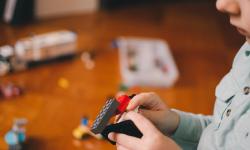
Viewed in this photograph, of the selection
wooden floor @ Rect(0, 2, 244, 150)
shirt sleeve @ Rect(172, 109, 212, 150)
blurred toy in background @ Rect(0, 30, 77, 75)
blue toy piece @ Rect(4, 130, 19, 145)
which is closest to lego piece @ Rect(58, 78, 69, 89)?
wooden floor @ Rect(0, 2, 244, 150)

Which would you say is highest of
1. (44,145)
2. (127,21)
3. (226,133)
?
(226,133)

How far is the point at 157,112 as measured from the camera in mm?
657

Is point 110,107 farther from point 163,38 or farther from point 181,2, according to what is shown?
point 181,2

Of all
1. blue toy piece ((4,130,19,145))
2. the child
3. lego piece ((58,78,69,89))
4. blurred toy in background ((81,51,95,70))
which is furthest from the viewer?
blurred toy in background ((81,51,95,70))

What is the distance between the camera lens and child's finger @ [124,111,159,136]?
57 centimetres

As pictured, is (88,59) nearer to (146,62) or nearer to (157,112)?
(146,62)

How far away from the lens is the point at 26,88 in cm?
121

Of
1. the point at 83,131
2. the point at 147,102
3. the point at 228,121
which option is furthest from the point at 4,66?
the point at 228,121

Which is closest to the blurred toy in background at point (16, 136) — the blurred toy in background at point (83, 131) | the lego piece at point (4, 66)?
the blurred toy in background at point (83, 131)

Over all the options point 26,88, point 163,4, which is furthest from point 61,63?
point 163,4

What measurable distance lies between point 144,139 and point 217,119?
0.12 meters

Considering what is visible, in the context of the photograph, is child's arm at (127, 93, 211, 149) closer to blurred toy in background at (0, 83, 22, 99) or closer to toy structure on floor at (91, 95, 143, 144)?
toy structure on floor at (91, 95, 143, 144)

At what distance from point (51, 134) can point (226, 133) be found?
1.84ft

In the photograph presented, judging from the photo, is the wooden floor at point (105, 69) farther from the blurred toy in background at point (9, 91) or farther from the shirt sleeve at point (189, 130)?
the shirt sleeve at point (189, 130)
